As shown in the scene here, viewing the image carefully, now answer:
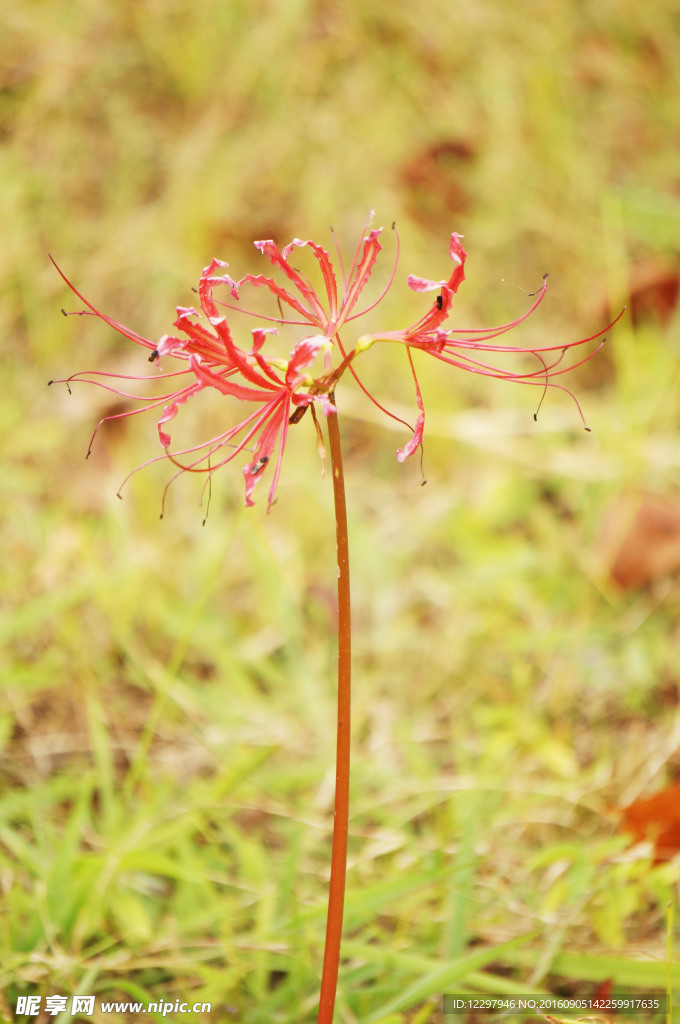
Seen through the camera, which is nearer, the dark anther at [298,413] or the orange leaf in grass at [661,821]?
the dark anther at [298,413]

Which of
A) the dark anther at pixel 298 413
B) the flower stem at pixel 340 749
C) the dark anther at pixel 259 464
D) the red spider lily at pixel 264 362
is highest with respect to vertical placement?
the red spider lily at pixel 264 362

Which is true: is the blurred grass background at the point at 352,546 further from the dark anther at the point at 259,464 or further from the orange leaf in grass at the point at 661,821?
the dark anther at the point at 259,464

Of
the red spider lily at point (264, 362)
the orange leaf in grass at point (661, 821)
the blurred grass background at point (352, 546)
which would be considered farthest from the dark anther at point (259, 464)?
the orange leaf in grass at point (661, 821)

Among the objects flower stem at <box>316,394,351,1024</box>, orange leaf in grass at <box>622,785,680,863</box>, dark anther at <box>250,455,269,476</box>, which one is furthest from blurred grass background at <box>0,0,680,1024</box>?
dark anther at <box>250,455,269,476</box>

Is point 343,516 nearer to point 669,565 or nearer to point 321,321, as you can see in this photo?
point 321,321

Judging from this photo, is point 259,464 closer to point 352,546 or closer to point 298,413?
point 298,413

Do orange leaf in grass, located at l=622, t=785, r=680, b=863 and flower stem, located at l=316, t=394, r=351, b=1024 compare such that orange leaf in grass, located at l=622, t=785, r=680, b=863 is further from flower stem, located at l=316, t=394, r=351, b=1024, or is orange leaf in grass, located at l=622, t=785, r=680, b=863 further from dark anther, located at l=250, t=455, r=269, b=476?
dark anther, located at l=250, t=455, r=269, b=476

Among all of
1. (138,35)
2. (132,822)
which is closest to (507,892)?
(132,822)

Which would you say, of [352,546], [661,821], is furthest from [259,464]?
[352,546]
